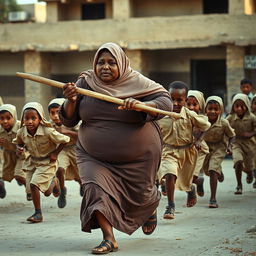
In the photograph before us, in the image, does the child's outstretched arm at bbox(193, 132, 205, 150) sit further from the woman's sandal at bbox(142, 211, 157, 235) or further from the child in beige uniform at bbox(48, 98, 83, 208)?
the woman's sandal at bbox(142, 211, 157, 235)

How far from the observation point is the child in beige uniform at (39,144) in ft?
36.0

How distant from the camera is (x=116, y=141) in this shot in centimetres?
853

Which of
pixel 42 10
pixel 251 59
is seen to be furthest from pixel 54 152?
pixel 42 10

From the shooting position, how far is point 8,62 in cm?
3278

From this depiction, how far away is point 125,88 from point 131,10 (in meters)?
22.2

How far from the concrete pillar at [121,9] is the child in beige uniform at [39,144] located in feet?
63.1

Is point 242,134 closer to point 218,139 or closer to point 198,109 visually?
point 218,139

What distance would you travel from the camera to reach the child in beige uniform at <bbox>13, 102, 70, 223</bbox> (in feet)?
36.0

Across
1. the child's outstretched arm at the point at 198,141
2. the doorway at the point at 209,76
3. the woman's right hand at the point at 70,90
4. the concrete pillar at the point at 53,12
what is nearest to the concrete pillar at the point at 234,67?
the doorway at the point at 209,76

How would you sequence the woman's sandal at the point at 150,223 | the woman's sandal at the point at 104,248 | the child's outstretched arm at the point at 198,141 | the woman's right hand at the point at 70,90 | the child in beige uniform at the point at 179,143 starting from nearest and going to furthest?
the woman's sandal at the point at 104,248, the woman's right hand at the point at 70,90, the woman's sandal at the point at 150,223, the child in beige uniform at the point at 179,143, the child's outstretched arm at the point at 198,141

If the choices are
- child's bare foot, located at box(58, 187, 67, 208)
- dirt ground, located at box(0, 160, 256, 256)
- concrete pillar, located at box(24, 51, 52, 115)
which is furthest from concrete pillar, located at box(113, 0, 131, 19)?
child's bare foot, located at box(58, 187, 67, 208)

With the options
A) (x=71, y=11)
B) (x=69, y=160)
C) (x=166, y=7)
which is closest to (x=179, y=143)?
(x=69, y=160)

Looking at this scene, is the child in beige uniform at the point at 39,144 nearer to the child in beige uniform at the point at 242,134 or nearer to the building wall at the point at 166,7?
the child in beige uniform at the point at 242,134

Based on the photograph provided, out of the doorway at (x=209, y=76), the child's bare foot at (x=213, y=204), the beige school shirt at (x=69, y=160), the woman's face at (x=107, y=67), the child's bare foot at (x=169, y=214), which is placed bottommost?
the child's bare foot at (x=213, y=204)
